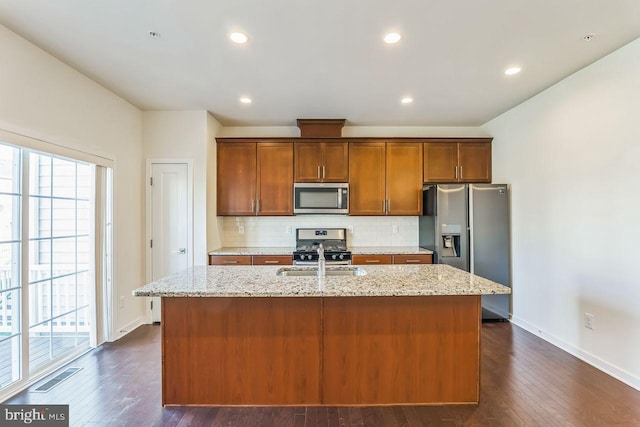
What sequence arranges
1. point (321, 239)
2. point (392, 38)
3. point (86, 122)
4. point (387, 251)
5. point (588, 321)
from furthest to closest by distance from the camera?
point (321, 239) → point (387, 251) → point (86, 122) → point (588, 321) → point (392, 38)

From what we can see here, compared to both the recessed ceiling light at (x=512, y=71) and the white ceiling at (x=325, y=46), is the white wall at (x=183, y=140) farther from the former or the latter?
the recessed ceiling light at (x=512, y=71)

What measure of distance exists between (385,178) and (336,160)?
750 millimetres

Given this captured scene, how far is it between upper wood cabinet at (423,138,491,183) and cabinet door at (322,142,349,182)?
1.14 meters

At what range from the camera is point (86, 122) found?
294 cm

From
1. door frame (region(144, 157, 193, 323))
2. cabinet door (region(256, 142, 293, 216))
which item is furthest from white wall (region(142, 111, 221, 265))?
cabinet door (region(256, 142, 293, 216))

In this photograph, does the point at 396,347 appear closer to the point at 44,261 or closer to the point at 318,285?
the point at 318,285

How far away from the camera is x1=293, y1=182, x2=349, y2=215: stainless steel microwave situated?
4.18 m

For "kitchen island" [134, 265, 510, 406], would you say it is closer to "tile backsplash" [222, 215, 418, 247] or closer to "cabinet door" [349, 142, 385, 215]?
"cabinet door" [349, 142, 385, 215]

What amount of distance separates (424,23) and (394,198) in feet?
8.16

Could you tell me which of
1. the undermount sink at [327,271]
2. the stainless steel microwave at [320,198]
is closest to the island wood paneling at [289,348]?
the undermount sink at [327,271]

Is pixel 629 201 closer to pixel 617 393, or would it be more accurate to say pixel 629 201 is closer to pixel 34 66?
pixel 617 393

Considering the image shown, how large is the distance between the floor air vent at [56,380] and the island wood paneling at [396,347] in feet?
7.18

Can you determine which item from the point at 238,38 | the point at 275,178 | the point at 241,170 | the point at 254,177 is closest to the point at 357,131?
the point at 275,178

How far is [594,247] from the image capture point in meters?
2.71
